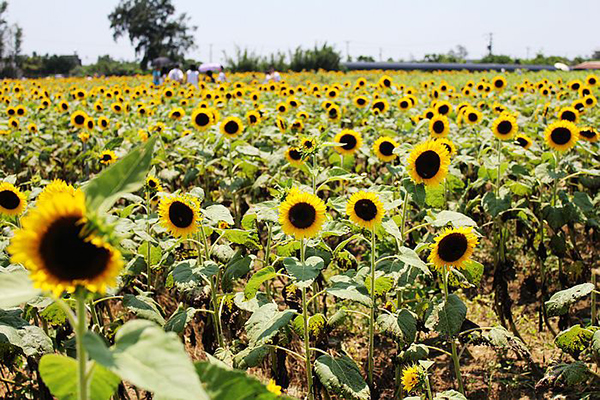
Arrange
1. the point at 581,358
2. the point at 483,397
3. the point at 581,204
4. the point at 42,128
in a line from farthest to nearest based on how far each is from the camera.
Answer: the point at 42,128 → the point at 581,204 → the point at 581,358 → the point at 483,397

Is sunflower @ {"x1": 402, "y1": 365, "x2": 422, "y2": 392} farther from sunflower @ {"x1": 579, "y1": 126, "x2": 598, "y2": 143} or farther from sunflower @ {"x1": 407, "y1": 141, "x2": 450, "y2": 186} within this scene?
sunflower @ {"x1": 579, "y1": 126, "x2": 598, "y2": 143}

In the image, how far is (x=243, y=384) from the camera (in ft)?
2.71

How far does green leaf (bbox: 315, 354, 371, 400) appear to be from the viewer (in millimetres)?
2143

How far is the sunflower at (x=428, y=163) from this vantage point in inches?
110

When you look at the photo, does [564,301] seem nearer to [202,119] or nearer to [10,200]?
[10,200]

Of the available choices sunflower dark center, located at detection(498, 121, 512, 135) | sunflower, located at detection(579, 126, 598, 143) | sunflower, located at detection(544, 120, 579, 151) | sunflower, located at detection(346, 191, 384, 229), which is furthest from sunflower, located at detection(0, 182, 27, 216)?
sunflower, located at detection(579, 126, 598, 143)

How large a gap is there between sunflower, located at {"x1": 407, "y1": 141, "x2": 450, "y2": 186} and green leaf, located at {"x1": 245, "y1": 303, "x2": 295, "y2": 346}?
41.1 inches

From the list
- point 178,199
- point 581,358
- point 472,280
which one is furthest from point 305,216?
point 581,358

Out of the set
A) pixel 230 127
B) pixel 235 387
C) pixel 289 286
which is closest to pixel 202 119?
pixel 230 127

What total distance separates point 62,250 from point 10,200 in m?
2.03

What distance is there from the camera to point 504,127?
4.04 m

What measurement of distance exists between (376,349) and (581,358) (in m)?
1.22

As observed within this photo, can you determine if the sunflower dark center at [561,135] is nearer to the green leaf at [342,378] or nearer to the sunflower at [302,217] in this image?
the sunflower at [302,217]

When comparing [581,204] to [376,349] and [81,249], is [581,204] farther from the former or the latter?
[81,249]
